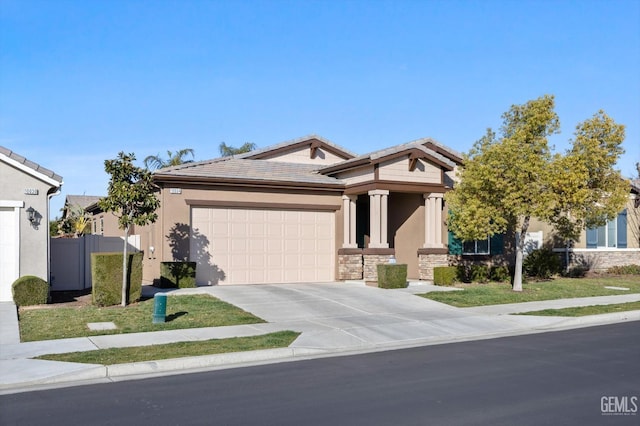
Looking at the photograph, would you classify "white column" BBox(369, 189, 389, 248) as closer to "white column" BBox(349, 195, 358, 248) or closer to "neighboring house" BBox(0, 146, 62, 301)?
→ "white column" BBox(349, 195, 358, 248)

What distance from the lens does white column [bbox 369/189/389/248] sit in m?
22.5

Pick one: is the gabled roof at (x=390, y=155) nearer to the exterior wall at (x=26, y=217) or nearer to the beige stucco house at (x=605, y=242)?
the beige stucco house at (x=605, y=242)

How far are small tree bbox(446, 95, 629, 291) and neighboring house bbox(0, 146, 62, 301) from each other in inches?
520

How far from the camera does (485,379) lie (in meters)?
9.40

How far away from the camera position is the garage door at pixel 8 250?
17.6m

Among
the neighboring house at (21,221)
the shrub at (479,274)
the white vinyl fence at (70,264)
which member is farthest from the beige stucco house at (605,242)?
the neighboring house at (21,221)

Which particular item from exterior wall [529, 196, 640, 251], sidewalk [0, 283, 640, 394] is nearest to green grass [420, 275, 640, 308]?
sidewalk [0, 283, 640, 394]

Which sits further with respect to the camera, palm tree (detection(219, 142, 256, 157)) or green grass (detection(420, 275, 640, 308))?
palm tree (detection(219, 142, 256, 157))

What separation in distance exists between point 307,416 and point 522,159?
50.4ft

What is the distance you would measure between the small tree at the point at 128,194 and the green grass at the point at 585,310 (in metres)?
10.9

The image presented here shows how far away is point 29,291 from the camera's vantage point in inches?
675

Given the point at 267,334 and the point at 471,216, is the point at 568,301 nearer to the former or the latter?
the point at 471,216

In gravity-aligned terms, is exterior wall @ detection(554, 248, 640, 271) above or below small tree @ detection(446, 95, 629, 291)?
below

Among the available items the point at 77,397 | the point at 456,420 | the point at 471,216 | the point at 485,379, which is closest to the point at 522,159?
the point at 471,216
